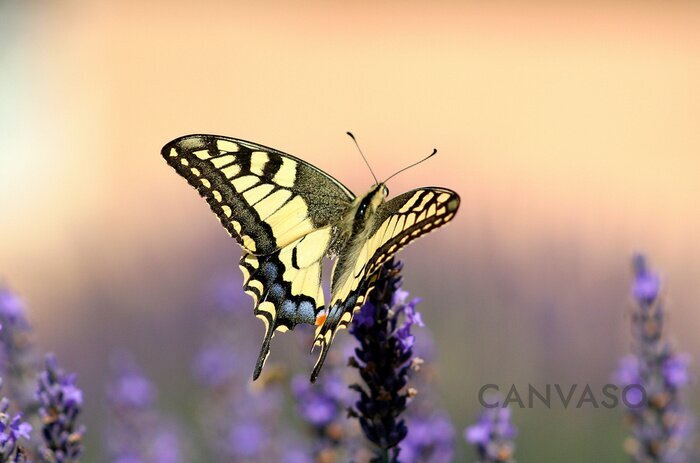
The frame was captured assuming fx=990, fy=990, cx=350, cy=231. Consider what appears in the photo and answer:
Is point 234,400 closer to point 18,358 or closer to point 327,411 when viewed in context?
point 327,411

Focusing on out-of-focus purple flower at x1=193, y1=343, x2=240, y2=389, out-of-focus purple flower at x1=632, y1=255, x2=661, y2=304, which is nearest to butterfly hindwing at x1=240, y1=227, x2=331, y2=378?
out-of-focus purple flower at x1=632, y1=255, x2=661, y2=304

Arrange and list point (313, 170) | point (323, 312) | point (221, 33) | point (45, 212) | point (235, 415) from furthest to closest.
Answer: point (221, 33)
point (45, 212)
point (235, 415)
point (313, 170)
point (323, 312)

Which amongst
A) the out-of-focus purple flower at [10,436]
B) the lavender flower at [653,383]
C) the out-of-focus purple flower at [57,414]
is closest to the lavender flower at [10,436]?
the out-of-focus purple flower at [10,436]

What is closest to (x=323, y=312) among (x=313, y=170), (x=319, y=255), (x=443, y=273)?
(x=319, y=255)

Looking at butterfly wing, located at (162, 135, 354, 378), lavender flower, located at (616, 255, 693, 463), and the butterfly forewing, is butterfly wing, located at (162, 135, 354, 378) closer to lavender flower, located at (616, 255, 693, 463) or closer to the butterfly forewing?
the butterfly forewing

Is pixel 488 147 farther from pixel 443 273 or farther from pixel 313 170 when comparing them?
pixel 313 170

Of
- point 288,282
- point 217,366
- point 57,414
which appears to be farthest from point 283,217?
point 217,366

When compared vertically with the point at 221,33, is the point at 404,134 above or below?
below
